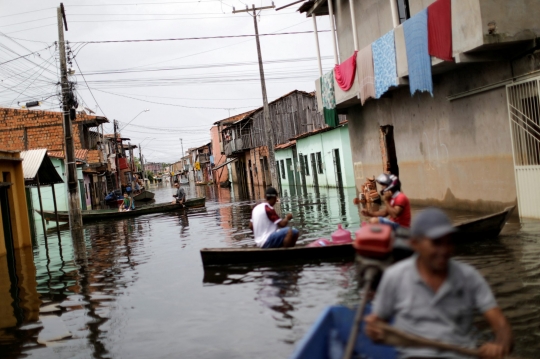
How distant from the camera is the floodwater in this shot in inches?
291

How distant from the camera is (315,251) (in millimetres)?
11719

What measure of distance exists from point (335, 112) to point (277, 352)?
18715mm

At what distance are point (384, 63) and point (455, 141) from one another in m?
3.06

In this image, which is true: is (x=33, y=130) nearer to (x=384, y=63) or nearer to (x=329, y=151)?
(x=329, y=151)

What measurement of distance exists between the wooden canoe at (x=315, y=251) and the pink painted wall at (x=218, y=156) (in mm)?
69390

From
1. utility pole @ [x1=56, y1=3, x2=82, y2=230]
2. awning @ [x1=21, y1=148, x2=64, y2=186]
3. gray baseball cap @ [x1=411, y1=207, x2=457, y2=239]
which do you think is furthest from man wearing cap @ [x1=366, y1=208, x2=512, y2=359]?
utility pole @ [x1=56, y1=3, x2=82, y2=230]

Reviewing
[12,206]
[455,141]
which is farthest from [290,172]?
[455,141]

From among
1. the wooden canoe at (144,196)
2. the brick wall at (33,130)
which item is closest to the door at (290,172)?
the wooden canoe at (144,196)

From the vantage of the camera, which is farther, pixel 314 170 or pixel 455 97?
pixel 314 170

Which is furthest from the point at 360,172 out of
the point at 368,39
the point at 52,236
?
the point at 52,236

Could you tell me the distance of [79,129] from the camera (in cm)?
5078

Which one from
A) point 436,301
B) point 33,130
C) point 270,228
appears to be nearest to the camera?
point 436,301

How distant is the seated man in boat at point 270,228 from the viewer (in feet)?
39.1

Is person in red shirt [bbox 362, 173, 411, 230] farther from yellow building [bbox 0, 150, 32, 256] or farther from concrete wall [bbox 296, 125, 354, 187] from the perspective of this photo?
concrete wall [bbox 296, 125, 354, 187]
